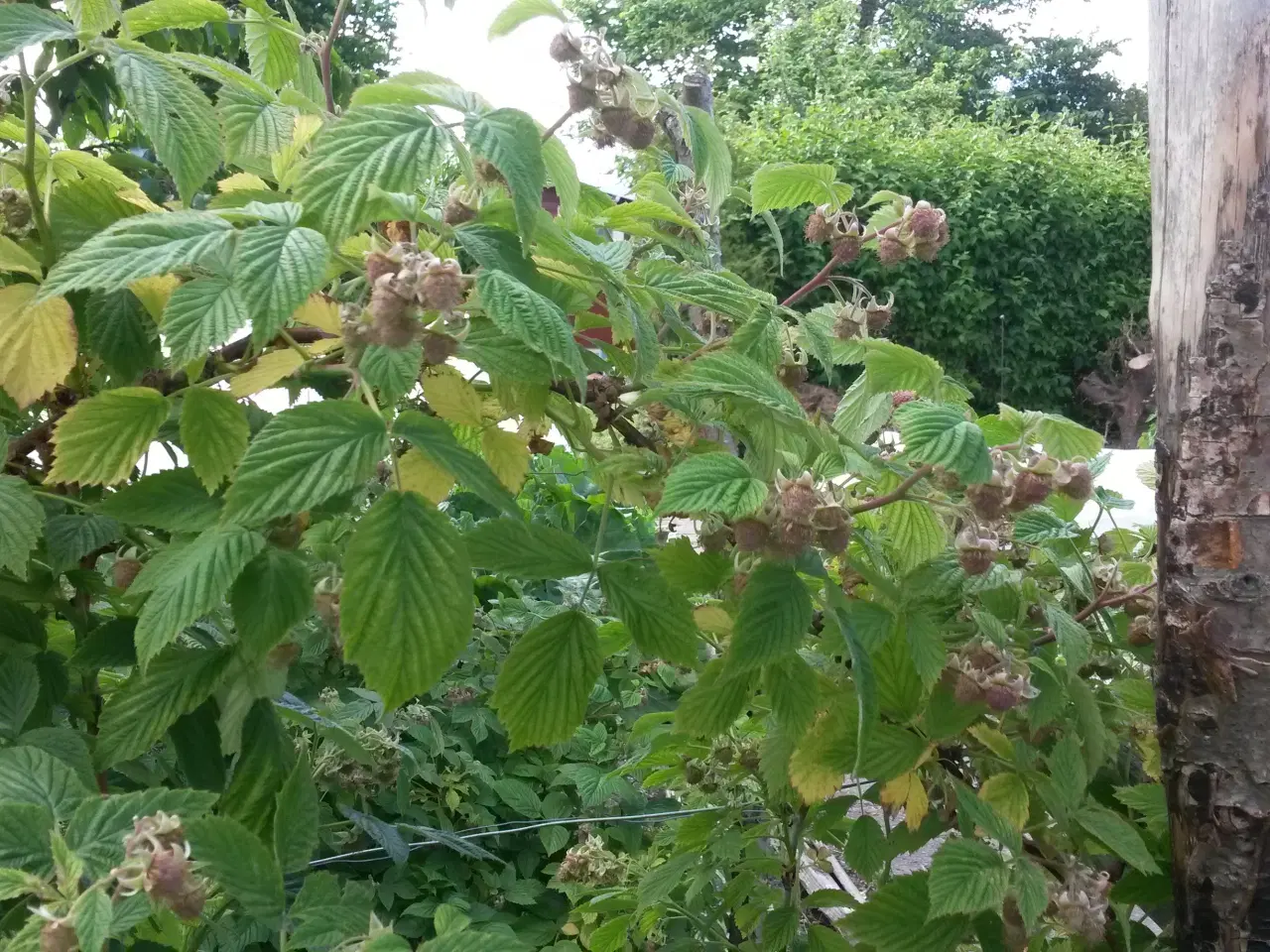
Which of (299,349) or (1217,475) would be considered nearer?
(299,349)

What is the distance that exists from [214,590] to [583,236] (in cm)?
43

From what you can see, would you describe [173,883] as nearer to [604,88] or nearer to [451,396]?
[451,396]

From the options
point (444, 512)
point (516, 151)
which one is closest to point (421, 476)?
point (444, 512)

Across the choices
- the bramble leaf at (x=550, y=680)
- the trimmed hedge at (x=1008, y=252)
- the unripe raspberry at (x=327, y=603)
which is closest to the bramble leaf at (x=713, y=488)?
the bramble leaf at (x=550, y=680)

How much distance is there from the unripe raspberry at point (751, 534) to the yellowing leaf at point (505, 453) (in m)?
0.23

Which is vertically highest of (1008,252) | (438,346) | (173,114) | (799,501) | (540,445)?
(173,114)

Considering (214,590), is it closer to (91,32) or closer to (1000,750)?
(91,32)

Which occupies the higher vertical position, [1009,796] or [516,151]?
[516,151]

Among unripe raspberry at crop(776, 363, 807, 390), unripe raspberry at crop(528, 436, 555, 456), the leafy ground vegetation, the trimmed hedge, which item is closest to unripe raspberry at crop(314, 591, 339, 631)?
the leafy ground vegetation

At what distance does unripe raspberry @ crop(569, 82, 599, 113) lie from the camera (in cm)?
68

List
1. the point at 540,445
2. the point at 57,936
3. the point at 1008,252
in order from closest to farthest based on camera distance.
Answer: the point at 57,936 → the point at 540,445 → the point at 1008,252

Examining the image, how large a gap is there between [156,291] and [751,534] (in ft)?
1.42

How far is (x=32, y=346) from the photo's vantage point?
62cm

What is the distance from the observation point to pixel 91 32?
24.0 inches
